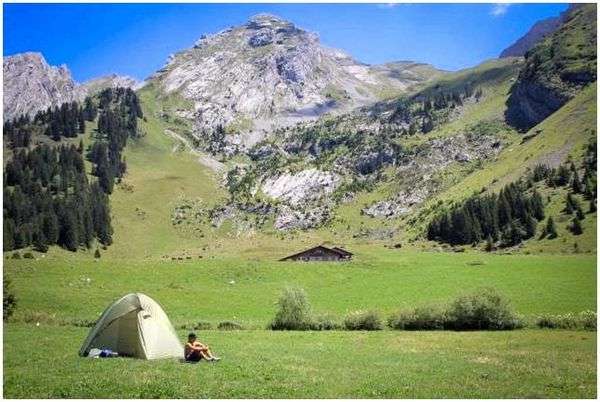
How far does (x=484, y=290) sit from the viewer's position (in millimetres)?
55812

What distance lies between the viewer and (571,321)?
5466 centimetres

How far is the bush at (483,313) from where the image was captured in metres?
54.6

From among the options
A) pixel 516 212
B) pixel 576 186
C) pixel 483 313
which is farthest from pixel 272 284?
pixel 576 186

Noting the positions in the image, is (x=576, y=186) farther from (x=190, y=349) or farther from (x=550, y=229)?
(x=190, y=349)

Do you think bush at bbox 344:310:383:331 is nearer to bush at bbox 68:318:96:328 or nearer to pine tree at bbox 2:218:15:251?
bush at bbox 68:318:96:328

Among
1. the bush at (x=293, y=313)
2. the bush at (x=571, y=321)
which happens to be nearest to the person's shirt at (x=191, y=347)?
the bush at (x=293, y=313)

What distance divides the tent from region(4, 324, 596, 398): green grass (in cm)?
189

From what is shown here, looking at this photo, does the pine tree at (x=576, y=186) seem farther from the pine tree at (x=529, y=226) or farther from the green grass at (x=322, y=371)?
the green grass at (x=322, y=371)

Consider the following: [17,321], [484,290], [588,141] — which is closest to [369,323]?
[484,290]

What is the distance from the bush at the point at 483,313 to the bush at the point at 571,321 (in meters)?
2.96

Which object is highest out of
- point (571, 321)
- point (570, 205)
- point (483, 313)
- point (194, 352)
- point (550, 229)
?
point (570, 205)

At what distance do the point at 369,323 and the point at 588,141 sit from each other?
181678mm

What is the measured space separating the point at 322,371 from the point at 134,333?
13247 mm

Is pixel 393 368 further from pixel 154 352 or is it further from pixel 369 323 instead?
pixel 369 323
